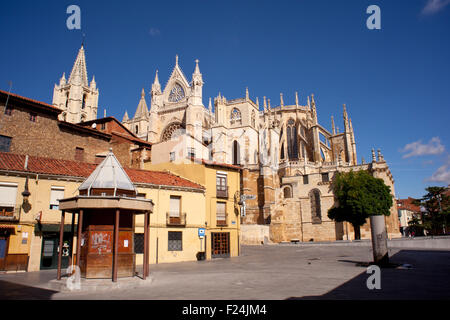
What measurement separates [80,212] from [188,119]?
3785 cm

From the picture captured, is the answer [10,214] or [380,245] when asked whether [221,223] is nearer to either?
[380,245]

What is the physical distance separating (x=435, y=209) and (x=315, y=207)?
20435 millimetres

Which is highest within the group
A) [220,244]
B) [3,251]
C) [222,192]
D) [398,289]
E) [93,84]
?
[93,84]

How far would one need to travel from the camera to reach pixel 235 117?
56219mm

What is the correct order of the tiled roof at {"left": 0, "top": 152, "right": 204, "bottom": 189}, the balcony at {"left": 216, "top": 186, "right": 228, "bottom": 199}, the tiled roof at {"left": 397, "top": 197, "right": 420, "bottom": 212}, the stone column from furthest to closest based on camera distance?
the tiled roof at {"left": 397, "top": 197, "right": 420, "bottom": 212}
the balcony at {"left": 216, "top": 186, "right": 228, "bottom": 199}
the tiled roof at {"left": 0, "top": 152, "right": 204, "bottom": 189}
the stone column

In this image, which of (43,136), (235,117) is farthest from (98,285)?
(235,117)

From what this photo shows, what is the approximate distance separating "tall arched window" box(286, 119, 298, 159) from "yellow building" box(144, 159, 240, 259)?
34.6 metres

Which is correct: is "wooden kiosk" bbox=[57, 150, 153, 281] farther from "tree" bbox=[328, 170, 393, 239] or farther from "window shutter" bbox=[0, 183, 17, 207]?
"tree" bbox=[328, 170, 393, 239]

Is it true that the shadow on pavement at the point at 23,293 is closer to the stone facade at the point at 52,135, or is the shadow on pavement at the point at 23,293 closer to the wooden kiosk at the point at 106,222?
the wooden kiosk at the point at 106,222

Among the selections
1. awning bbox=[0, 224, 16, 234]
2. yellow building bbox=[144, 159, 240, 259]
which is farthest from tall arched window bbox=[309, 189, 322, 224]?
awning bbox=[0, 224, 16, 234]

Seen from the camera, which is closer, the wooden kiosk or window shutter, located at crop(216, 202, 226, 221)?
the wooden kiosk

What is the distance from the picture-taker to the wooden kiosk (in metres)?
10.0
